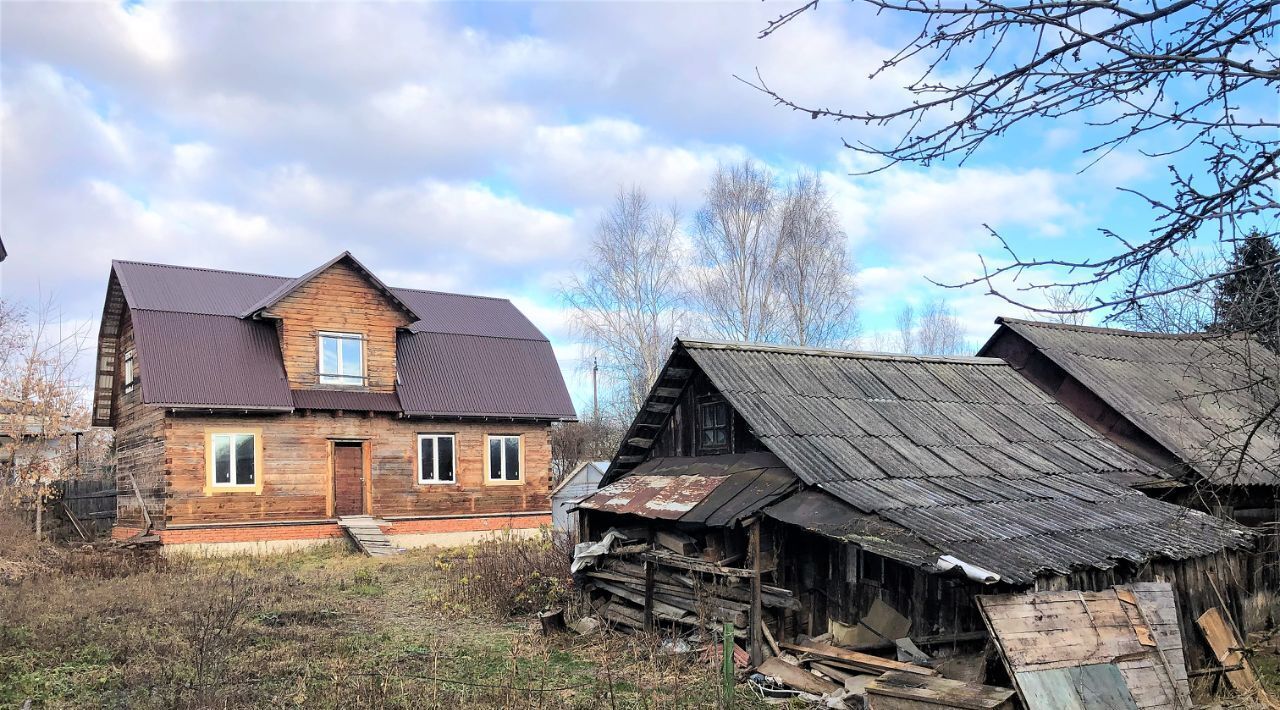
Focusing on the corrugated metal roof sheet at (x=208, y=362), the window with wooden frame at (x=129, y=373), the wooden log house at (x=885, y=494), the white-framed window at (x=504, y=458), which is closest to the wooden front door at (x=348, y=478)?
the corrugated metal roof sheet at (x=208, y=362)

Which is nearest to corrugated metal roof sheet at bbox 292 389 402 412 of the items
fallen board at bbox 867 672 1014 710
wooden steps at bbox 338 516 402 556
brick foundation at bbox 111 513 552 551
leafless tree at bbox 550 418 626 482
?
wooden steps at bbox 338 516 402 556

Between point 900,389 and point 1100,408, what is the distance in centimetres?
364

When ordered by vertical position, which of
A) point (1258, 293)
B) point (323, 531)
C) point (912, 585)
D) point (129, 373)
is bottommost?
point (323, 531)

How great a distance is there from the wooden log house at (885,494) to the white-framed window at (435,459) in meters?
11.2

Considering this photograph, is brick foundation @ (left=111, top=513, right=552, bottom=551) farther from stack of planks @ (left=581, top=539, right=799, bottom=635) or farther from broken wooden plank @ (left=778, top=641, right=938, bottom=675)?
broken wooden plank @ (left=778, top=641, right=938, bottom=675)

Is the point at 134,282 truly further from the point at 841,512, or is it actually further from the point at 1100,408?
the point at 1100,408

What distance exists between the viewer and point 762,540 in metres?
11.1

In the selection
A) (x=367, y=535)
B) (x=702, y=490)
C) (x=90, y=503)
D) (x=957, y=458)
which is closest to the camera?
(x=702, y=490)

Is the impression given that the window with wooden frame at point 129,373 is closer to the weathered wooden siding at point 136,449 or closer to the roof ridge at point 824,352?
the weathered wooden siding at point 136,449

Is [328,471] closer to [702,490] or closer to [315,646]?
[315,646]

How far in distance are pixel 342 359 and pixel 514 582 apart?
38.4 ft

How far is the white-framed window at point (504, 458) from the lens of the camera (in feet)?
87.1

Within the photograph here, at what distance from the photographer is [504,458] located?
26.7 meters

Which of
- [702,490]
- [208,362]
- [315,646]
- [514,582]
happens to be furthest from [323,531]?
[702,490]
